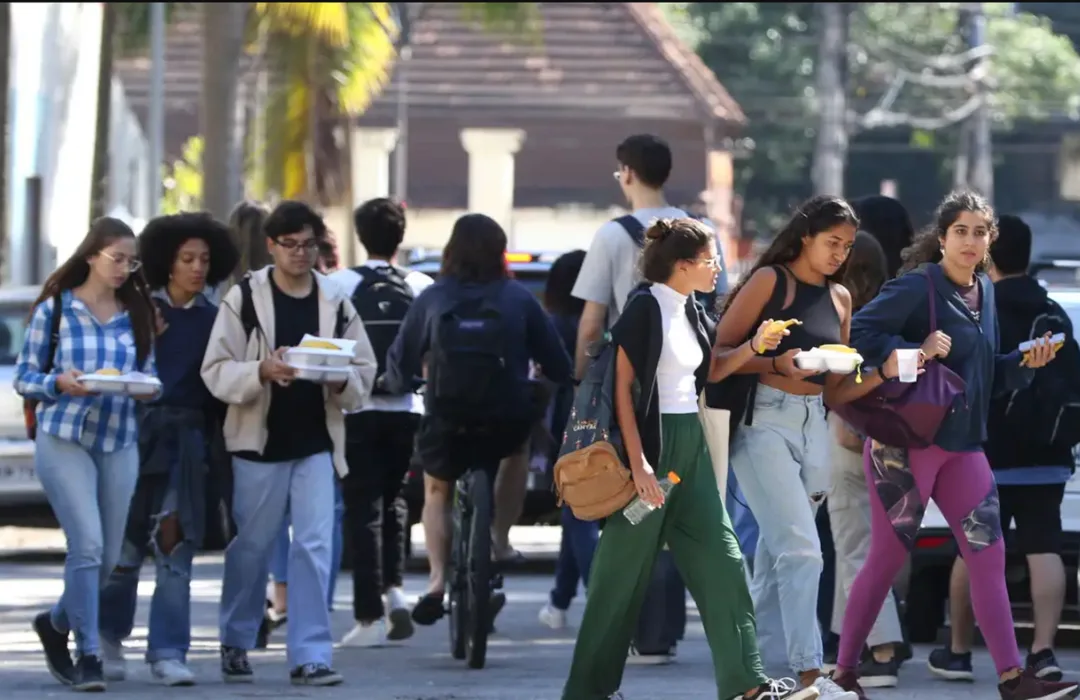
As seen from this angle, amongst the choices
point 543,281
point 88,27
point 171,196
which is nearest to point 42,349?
point 543,281

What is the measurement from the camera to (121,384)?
9344mm

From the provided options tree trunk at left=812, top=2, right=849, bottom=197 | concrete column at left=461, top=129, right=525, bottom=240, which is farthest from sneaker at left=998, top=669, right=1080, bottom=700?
concrete column at left=461, top=129, right=525, bottom=240

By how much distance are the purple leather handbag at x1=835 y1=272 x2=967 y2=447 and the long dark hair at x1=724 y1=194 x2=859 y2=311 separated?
16.9 inches

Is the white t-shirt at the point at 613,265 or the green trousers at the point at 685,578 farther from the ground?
the white t-shirt at the point at 613,265

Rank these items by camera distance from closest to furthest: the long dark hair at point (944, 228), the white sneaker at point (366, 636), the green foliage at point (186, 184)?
1. the long dark hair at point (944, 228)
2. the white sneaker at point (366, 636)
3. the green foliage at point (186, 184)

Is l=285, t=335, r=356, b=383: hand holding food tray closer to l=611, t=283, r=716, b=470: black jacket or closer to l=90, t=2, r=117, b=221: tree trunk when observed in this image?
l=611, t=283, r=716, b=470: black jacket

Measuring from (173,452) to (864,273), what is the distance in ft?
8.98

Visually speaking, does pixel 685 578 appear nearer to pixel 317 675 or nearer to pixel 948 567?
pixel 317 675

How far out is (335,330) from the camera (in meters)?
10.1

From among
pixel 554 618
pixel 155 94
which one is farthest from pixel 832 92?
pixel 554 618

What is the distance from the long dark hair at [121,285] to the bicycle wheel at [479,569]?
1.49 meters

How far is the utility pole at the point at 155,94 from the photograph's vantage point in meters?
32.7

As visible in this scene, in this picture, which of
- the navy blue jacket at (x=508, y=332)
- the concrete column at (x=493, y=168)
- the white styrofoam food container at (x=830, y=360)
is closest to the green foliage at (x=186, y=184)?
the concrete column at (x=493, y=168)

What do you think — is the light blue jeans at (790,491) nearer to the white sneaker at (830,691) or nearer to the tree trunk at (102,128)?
the white sneaker at (830,691)
